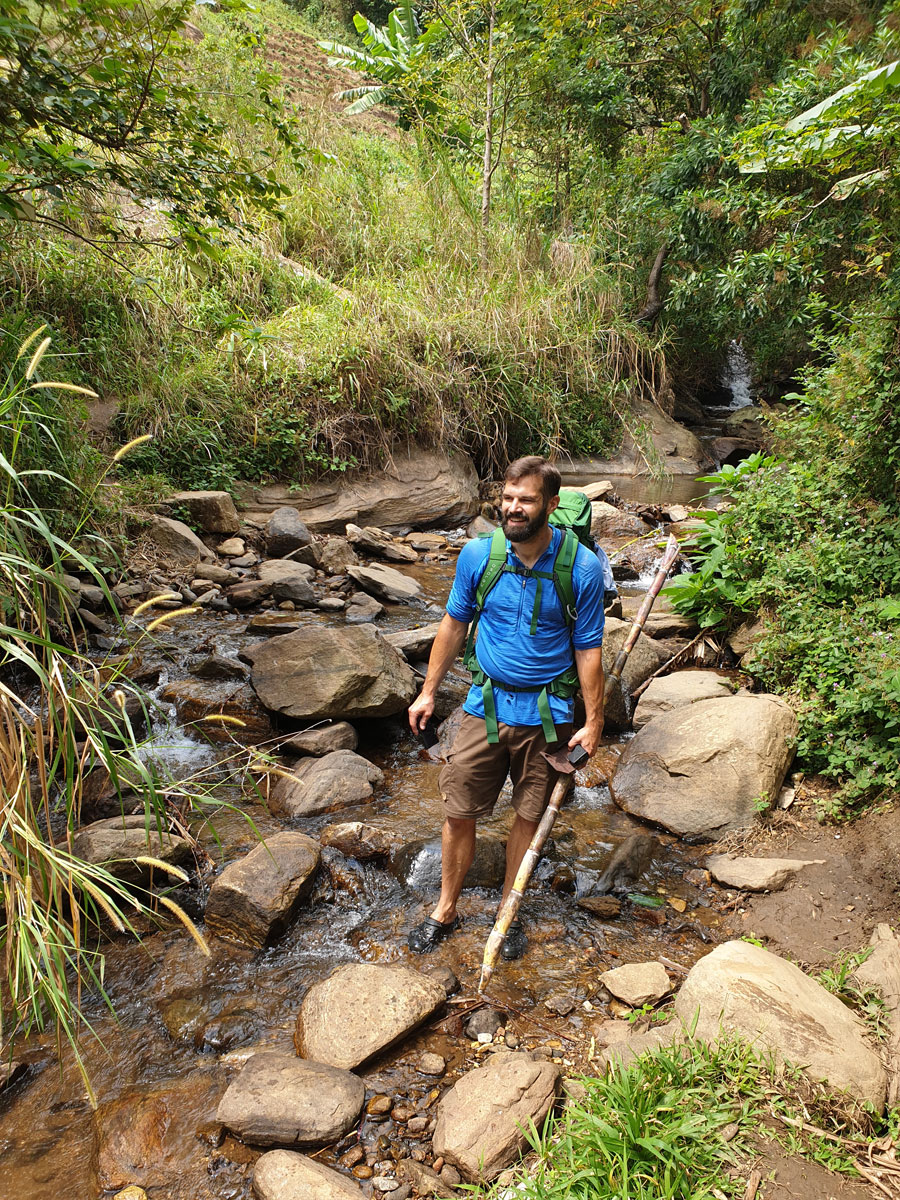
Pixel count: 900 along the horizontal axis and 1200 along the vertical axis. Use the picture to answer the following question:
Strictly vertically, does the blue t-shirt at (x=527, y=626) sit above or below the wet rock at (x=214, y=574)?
above

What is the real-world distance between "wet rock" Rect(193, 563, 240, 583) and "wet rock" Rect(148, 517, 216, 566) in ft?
0.63

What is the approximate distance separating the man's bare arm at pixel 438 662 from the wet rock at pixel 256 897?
90 centimetres

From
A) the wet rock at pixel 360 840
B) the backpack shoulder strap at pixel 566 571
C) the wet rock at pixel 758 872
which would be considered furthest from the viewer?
the wet rock at pixel 360 840

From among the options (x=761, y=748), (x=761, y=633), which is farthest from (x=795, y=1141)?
(x=761, y=633)

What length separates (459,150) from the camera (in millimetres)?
13562

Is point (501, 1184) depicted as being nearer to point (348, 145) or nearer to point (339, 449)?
point (339, 449)

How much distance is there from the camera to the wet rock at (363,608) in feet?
23.5

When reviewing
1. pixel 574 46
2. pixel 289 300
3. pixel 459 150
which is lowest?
pixel 289 300

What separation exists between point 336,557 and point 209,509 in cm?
149

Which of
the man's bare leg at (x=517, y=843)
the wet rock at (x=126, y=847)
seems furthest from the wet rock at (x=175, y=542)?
the man's bare leg at (x=517, y=843)

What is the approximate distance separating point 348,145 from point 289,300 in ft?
14.3

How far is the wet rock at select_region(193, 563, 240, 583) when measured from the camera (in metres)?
7.35

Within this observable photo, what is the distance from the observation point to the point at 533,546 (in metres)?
3.10

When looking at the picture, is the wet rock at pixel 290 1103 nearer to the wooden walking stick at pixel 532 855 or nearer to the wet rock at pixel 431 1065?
→ the wet rock at pixel 431 1065
